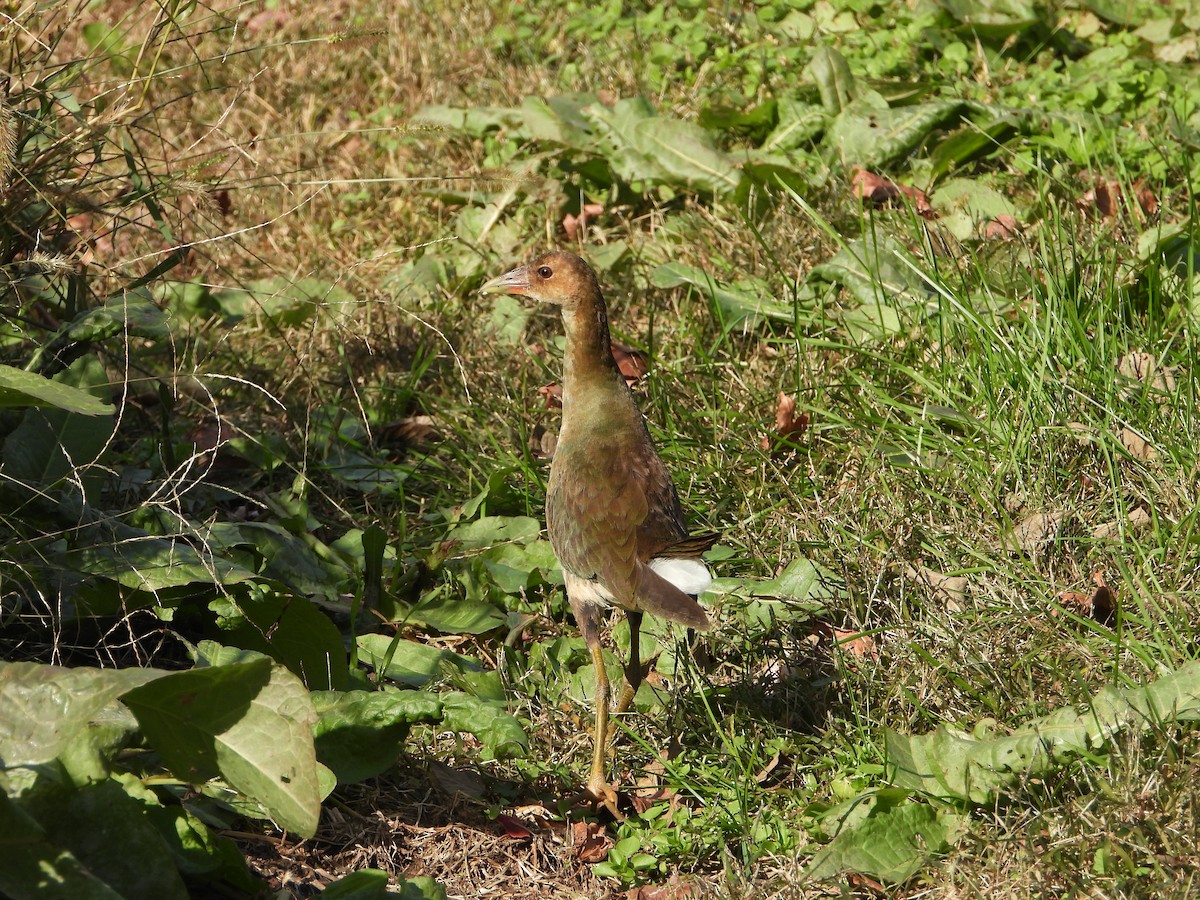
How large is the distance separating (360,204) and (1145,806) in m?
4.23

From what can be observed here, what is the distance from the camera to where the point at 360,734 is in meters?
2.94

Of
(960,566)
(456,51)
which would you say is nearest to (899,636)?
(960,566)

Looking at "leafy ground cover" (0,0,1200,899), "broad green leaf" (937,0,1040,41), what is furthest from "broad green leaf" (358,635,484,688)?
"broad green leaf" (937,0,1040,41)

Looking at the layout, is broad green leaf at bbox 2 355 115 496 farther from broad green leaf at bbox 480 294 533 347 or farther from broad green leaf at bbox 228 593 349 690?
broad green leaf at bbox 480 294 533 347

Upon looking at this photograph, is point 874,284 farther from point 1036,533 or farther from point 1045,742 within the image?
point 1045,742

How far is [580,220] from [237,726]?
3.29 metres

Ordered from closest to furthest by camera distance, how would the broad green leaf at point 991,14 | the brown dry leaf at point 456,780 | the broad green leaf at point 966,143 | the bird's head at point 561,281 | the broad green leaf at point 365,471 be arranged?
the brown dry leaf at point 456,780 → the bird's head at point 561,281 → the broad green leaf at point 365,471 → the broad green leaf at point 966,143 → the broad green leaf at point 991,14

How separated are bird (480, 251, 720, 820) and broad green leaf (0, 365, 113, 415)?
1.25 meters

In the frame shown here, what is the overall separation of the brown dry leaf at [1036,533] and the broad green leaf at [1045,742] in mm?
687

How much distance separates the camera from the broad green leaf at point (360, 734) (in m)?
2.92

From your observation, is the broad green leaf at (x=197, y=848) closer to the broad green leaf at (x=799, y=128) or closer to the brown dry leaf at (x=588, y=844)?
the brown dry leaf at (x=588, y=844)

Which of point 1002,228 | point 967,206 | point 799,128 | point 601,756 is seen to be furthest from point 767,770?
point 799,128

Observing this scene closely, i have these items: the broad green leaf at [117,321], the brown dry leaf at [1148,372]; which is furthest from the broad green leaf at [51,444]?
the brown dry leaf at [1148,372]

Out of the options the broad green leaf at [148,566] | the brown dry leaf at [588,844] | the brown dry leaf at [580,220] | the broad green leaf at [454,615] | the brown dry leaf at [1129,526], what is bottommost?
the brown dry leaf at [588,844]
